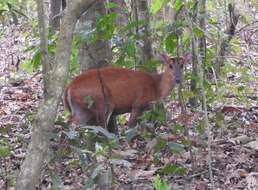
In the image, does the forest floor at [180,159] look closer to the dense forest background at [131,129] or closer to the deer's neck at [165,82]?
the dense forest background at [131,129]

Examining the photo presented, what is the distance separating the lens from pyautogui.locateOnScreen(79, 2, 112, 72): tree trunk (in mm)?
6391

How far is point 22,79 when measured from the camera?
10789mm

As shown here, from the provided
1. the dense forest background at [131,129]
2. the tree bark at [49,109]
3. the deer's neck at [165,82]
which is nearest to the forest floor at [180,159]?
the dense forest background at [131,129]

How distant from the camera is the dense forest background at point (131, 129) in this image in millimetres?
3398

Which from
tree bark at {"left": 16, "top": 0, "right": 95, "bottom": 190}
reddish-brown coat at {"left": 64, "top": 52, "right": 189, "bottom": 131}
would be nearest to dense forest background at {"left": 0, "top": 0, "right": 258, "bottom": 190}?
tree bark at {"left": 16, "top": 0, "right": 95, "bottom": 190}

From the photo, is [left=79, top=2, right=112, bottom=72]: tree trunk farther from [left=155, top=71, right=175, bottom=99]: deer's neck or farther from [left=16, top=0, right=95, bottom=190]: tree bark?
[left=16, top=0, right=95, bottom=190]: tree bark

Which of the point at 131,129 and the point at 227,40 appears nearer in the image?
the point at 131,129

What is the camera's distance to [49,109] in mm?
3324

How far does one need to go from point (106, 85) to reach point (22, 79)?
154 inches

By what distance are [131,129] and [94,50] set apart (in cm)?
221

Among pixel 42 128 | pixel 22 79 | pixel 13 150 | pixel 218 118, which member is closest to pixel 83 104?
pixel 13 150

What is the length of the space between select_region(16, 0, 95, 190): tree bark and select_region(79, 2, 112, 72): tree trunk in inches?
111

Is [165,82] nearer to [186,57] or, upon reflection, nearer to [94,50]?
[186,57]

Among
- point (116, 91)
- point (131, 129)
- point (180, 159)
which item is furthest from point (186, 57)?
point (131, 129)
